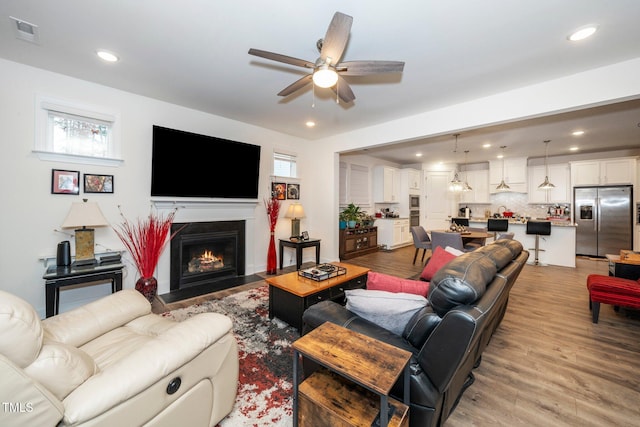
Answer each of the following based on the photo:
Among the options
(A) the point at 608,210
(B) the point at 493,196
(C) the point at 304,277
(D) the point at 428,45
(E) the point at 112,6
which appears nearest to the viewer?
(E) the point at 112,6

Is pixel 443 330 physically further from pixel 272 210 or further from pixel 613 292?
pixel 272 210

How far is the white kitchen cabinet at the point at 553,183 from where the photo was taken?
256 inches

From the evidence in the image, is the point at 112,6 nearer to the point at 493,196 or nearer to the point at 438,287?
the point at 438,287

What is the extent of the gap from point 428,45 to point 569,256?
5.59m

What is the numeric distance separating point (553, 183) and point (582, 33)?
6061 millimetres

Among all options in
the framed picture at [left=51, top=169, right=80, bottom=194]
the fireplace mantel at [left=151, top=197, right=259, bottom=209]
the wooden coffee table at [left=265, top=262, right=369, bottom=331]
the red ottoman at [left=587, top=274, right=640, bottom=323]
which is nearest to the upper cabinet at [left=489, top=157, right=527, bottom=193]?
the red ottoman at [left=587, top=274, right=640, bottom=323]

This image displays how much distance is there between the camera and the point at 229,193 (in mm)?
4109

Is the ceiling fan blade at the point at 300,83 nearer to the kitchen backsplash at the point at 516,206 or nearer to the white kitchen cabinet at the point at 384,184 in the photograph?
the white kitchen cabinet at the point at 384,184

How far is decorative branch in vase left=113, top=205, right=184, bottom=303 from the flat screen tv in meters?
0.43

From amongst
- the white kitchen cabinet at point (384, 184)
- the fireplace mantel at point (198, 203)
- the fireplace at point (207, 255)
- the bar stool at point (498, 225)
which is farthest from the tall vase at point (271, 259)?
the bar stool at point (498, 225)

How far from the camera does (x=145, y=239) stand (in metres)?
3.12

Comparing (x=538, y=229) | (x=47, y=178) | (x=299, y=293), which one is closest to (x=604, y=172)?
(x=538, y=229)

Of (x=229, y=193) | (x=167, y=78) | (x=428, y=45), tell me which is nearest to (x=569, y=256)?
(x=428, y=45)

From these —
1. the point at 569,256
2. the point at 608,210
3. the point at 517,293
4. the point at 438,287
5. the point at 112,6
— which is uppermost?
the point at 112,6
